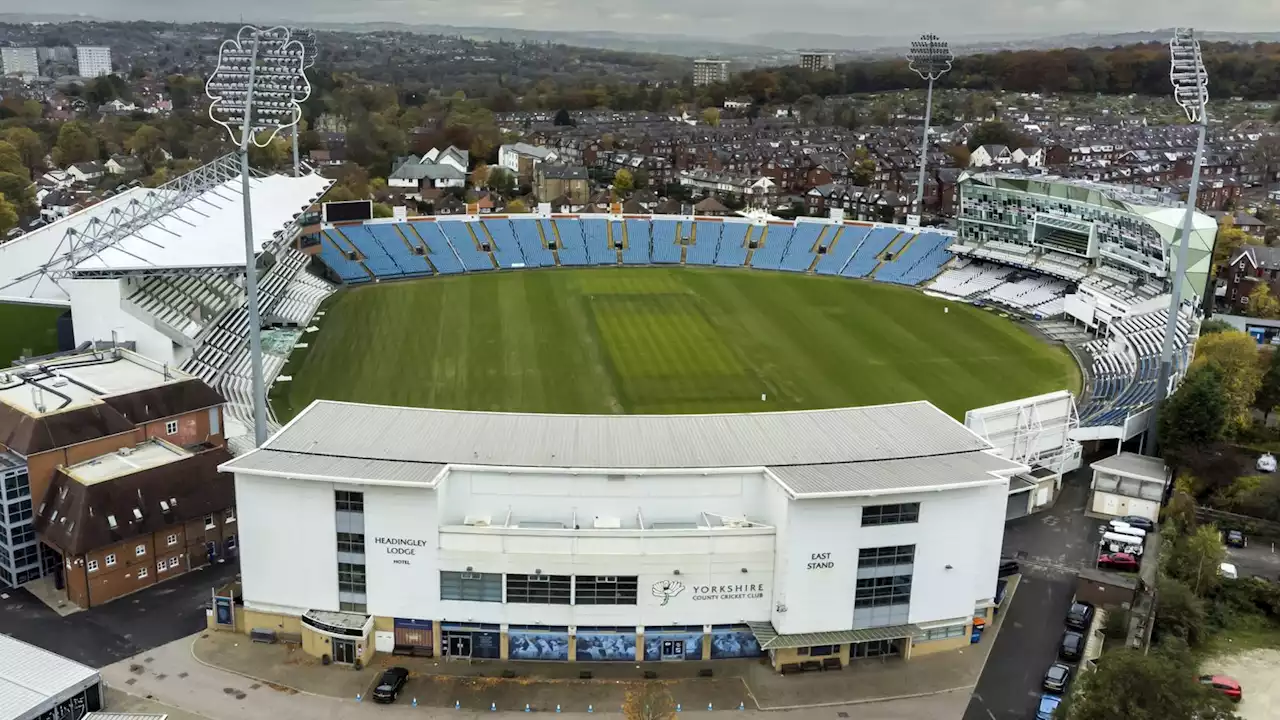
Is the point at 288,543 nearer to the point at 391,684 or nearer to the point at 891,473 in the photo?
the point at 391,684

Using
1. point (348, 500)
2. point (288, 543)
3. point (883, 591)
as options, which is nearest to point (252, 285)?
point (288, 543)

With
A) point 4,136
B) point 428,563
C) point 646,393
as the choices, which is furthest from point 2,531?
point 4,136

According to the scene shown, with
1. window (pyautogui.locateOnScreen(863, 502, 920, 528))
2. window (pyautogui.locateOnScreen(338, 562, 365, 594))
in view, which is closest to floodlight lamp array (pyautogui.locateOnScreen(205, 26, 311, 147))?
window (pyautogui.locateOnScreen(338, 562, 365, 594))

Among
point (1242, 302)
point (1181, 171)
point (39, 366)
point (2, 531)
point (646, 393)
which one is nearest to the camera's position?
point (2, 531)

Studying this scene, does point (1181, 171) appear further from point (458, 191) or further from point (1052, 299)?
point (458, 191)

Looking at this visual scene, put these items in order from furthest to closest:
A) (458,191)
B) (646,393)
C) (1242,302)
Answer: (458,191) → (1242,302) → (646,393)

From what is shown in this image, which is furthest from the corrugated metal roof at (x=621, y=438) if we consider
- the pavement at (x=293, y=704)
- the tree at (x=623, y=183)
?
the tree at (x=623, y=183)

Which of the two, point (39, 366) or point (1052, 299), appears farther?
point (1052, 299)
